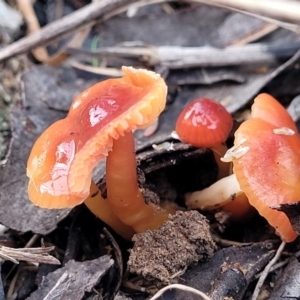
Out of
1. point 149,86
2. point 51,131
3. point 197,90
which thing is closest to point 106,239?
point 51,131

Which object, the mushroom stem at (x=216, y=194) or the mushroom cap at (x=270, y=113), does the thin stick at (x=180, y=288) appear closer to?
the mushroom stem at (x=216, y=194)

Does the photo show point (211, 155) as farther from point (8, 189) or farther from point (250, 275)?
point (8, 189)

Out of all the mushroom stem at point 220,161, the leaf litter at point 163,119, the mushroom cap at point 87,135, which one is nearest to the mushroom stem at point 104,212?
the leaf litter at point 163,119

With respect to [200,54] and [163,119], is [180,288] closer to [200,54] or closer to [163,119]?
[163,119]

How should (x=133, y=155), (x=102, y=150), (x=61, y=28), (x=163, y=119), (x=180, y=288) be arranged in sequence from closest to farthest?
(x=102, y=150), (x=180, y=288), (x=133, y=155), (x=163, y=119), (x=61, y=28)

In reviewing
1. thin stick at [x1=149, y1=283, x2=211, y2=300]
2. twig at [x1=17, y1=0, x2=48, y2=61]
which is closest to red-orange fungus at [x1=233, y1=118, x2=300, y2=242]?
thin stick at [x1=149, y1=283, x2=211, y2=300]

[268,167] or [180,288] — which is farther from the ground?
[268,167]

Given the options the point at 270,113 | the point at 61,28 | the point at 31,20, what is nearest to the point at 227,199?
the point at 270,113
